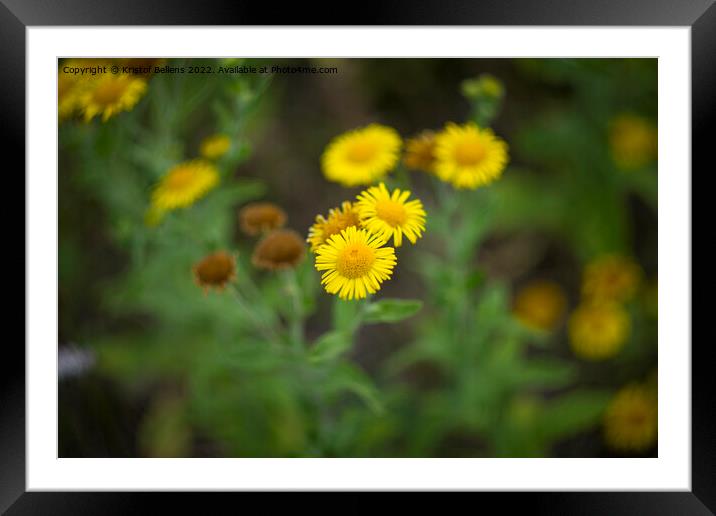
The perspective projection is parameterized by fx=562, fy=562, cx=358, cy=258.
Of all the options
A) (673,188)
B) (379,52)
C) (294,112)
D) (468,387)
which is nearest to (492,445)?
(468,387)

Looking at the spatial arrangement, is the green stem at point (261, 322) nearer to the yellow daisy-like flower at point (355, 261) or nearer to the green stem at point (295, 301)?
the green stem at point (295, 301)

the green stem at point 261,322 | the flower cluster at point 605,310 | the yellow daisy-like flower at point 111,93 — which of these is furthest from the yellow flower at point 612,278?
the yellow daisy-like flower at point 111,93

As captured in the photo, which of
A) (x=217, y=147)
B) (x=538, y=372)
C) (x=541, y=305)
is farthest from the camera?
(x=541, y=305)

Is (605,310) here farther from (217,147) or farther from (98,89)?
(98,89)

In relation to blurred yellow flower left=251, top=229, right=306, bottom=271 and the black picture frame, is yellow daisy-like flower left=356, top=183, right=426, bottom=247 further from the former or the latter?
the black picture frame

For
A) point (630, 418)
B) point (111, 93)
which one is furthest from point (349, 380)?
point (630, 418)

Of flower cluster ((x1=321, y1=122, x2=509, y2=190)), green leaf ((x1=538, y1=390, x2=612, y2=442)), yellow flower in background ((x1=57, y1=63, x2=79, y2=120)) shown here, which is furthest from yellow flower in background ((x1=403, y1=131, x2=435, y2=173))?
green leaf ((x1=538, y1=390, x2=612, y2=442))

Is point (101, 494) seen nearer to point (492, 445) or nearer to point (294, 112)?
point (492, 445)
